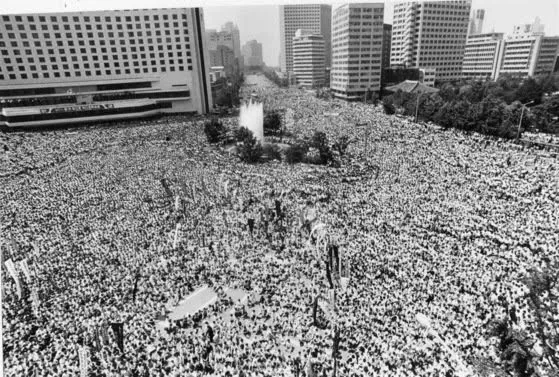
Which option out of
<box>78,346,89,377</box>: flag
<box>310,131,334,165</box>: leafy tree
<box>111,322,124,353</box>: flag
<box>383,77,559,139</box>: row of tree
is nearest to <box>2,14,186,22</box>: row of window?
<box>383,77,559,139</box>: row of tree

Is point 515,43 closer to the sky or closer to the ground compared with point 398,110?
closer to the sky

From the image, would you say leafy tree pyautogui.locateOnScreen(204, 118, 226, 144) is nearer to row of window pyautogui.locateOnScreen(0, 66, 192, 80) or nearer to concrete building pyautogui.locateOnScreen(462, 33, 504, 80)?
row of window pyautogui.locateOnScreen(0, 66, 192, 80)

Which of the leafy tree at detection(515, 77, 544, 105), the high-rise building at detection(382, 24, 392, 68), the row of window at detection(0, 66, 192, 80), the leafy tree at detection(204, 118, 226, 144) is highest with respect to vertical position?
the high-rise building at detection(382, 24, 392, 68)

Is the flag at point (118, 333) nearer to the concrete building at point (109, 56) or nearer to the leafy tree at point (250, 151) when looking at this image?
the leafy tree at point (250, 151)

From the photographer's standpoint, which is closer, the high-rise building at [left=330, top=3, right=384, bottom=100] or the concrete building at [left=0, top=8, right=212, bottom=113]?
the concrete building at [left=0, top=8, right=212, bottom=113]

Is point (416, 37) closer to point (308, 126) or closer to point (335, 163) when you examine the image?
point (308, 126)

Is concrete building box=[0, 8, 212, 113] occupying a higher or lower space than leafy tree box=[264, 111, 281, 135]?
higher

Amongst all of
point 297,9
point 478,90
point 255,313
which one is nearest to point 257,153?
point 255,313
